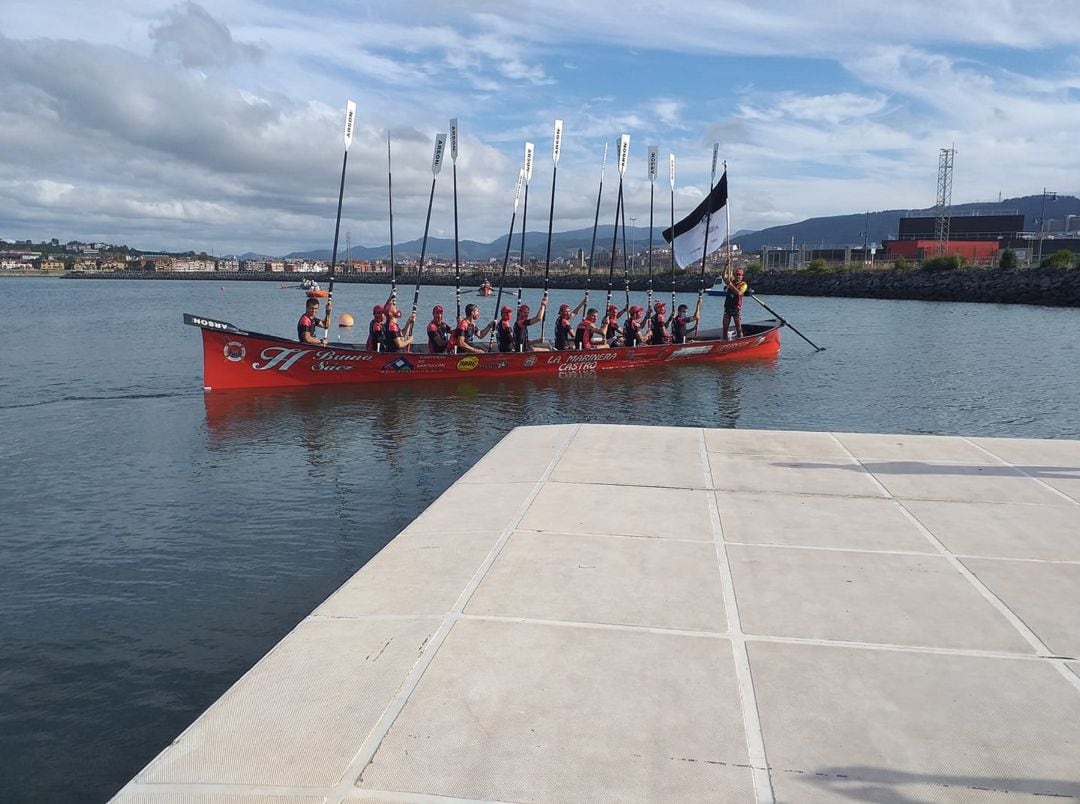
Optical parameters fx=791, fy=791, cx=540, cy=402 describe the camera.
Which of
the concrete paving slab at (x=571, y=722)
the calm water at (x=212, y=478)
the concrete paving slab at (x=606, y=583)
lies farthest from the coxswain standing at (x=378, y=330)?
the concrete paving slab at (x=571, y=722)

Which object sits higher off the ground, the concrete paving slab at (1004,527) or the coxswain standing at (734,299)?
the coxswain standing at (734,299)

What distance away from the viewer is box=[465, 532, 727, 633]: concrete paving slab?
4773 mm

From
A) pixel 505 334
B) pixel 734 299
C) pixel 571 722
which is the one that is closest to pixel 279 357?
pixel 505 334

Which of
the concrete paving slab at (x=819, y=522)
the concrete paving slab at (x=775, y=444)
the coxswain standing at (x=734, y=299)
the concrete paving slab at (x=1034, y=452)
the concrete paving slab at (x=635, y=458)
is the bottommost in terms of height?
the concrete paving slab at (x=819, y=522)

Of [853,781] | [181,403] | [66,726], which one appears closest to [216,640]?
[66,726]

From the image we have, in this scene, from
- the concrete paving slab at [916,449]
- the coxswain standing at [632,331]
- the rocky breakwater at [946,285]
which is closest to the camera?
the concrete paving slab at [916,449]

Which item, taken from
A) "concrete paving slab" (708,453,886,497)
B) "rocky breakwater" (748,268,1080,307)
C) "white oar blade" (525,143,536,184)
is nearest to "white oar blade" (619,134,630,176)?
"white oar blade" (525,143,536,184)

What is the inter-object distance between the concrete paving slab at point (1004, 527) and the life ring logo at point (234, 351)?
1520cm

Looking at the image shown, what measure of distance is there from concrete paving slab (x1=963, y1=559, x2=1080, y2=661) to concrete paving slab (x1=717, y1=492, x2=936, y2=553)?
52 cm

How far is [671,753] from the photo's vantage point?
341cm

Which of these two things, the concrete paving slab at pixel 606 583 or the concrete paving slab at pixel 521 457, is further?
the concrete paving slab at pixel 521 457

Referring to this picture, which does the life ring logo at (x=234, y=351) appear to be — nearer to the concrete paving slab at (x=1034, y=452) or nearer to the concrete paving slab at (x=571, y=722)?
the concrete paving slab at (x=1034, y=452)

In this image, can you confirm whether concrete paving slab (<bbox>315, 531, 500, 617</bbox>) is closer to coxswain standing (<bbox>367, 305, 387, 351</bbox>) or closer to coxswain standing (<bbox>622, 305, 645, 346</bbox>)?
coxswain standing (<bbox>367, 305, 387, 351</bbox>)

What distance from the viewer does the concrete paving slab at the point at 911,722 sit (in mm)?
3246
